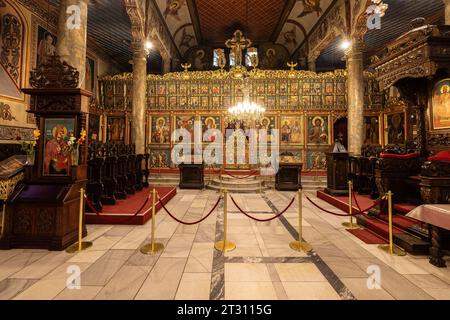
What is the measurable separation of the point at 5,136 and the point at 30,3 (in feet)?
17.0

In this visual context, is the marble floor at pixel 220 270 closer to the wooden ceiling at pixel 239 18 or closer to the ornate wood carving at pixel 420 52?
the ornate wood carving at pixel 420 52

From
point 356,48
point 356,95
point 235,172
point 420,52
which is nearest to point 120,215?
point 235,172

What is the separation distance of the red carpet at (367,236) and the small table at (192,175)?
22.4 feet

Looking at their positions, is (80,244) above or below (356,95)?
below

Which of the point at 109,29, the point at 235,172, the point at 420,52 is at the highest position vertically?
the point at 109,29

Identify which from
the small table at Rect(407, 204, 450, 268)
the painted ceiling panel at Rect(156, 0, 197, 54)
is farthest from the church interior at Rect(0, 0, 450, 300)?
the painted ceiling panel at Rect(156, 0, 197, 54)

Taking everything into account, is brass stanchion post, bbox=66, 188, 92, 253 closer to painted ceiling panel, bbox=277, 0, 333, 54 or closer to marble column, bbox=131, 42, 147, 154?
marble column, bbox=131, 42, 147, 154

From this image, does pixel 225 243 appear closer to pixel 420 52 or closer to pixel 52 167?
pixel 52 167

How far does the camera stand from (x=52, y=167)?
14.5 feet

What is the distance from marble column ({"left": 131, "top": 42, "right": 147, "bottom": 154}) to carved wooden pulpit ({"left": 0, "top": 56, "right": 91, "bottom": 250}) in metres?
6.17

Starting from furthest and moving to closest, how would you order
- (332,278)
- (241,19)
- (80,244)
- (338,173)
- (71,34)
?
(241,19) < (338,173) < (71,34) < (80,244) < (332,278)

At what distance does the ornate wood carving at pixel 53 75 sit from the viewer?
4.44 metres

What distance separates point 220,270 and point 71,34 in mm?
5859

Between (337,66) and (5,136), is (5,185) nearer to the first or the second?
(5,136)
